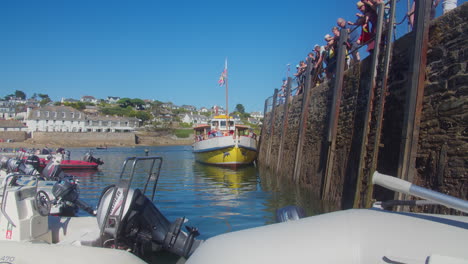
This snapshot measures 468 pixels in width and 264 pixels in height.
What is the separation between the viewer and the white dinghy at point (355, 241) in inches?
72.1

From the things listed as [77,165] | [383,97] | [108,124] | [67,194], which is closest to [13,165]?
[67,194]

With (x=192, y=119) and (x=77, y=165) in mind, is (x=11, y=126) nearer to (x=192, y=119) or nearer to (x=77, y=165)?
(x=192, y=119)

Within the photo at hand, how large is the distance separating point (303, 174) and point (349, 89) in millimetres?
4205

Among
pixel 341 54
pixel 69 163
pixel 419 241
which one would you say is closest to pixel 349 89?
pixel 341 54

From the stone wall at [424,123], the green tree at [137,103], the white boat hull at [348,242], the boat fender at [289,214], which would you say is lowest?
the boat fender at [289,214]

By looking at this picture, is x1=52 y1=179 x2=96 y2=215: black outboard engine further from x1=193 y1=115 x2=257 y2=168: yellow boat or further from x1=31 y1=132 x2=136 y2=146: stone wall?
x1=31 y1=132 x2=136 y2=146: stone wall

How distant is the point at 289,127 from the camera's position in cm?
1806

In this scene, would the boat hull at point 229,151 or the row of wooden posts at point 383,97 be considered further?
the boat hull at point 229,151

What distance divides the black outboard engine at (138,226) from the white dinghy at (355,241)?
269 cm

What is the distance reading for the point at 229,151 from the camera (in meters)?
24.6

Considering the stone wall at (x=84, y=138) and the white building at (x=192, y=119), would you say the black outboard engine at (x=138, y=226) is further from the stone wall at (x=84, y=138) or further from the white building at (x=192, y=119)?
the white building at (x=192, y=119)

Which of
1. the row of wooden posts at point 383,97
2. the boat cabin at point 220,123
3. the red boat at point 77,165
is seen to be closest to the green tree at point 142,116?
the boat cabin at point 220,123

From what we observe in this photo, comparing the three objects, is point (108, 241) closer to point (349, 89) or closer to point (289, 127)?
point (349, 89)

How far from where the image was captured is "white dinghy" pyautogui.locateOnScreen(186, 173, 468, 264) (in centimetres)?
183
